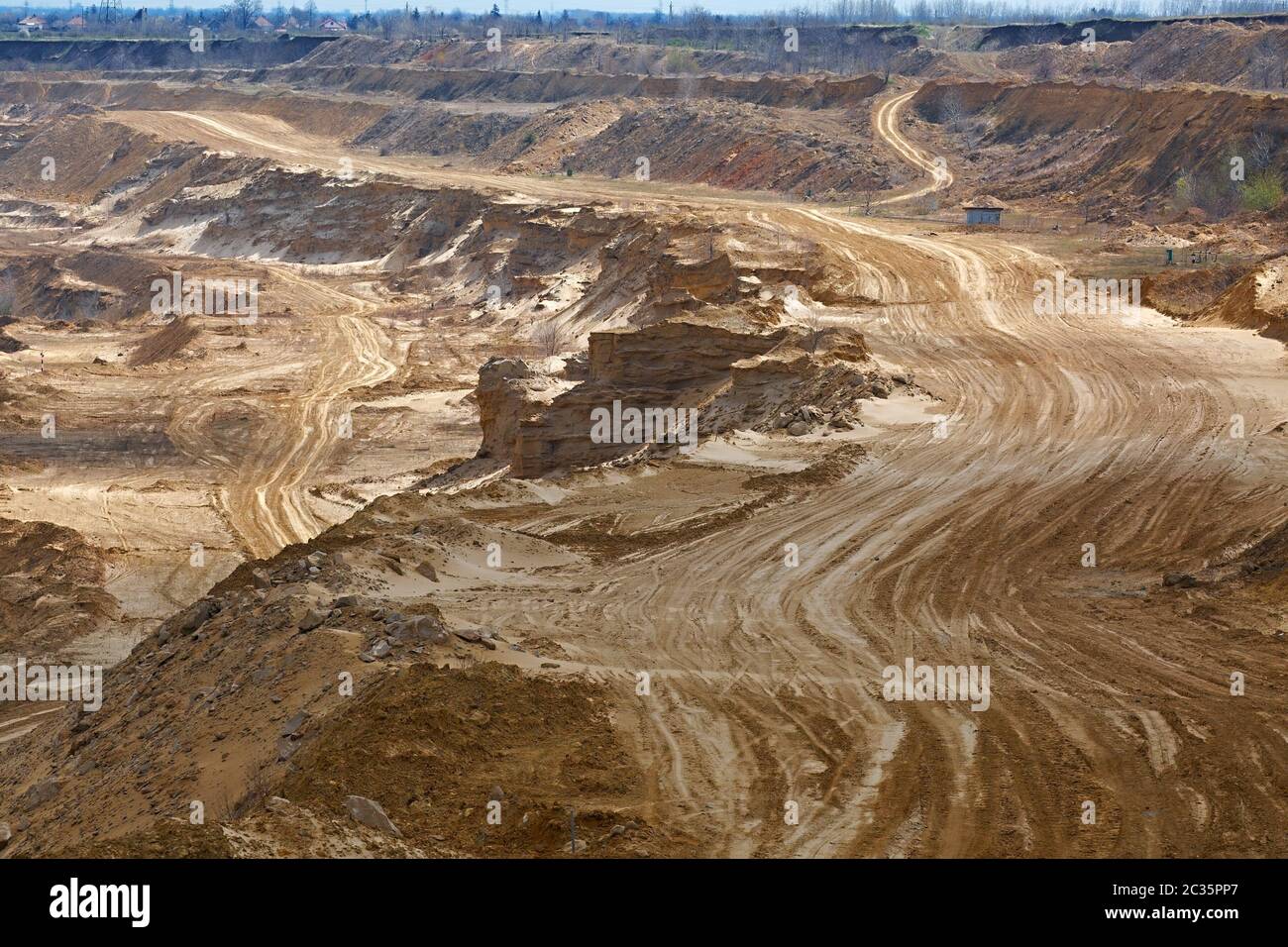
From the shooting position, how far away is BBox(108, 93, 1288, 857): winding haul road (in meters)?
11.9

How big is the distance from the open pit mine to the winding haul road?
0.08 m

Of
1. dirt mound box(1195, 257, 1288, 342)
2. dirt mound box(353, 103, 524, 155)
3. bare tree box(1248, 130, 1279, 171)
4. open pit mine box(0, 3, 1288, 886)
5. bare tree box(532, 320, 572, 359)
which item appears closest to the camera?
open pit mine box(0, 3, 1288, 886)

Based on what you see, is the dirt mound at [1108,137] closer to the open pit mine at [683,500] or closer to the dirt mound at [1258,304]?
the open pit mine at [683,500]

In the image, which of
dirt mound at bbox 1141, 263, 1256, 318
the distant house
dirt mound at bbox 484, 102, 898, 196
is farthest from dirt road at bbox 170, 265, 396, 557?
dirt mound at bbox 484, 102, 898, 196

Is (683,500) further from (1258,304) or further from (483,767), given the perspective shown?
(1258,304)

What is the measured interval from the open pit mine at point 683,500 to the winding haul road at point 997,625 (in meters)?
0.08

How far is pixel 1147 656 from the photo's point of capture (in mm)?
16078

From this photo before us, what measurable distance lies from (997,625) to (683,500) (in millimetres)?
7239

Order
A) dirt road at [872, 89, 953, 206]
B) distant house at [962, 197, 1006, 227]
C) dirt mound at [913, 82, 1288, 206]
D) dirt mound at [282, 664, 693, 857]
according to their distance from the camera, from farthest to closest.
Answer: dirt road at [872, 89, 953, 206] → dirt mound at [913, 82, 1288, 206] → distant house at [962, 197, 1006, 227] → dirt mound at [282, 664, 693, 857]

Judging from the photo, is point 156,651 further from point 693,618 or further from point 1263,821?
point 1263,821

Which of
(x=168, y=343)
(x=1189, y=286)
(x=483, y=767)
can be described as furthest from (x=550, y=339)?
(x=483, y=767)

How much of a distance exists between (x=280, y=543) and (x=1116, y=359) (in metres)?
19.7

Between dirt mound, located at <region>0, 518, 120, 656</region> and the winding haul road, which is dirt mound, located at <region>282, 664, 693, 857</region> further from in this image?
dirt mound, located at <region>0, 518, 120, 656</region>

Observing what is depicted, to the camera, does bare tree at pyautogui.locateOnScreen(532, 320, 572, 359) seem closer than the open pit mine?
No
